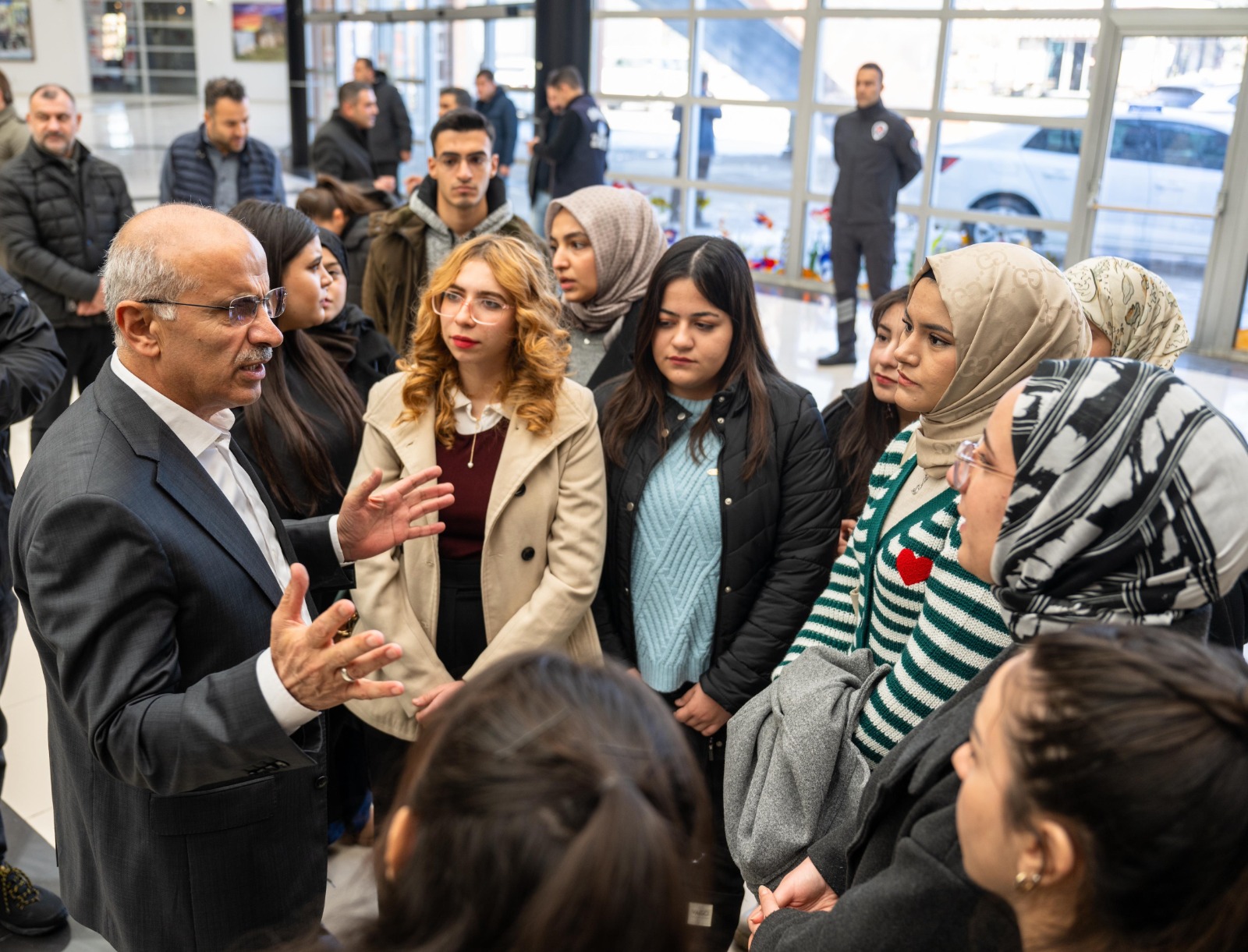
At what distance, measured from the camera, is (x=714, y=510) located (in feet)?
7.45

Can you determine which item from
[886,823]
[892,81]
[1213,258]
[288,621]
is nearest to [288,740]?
[288,621]

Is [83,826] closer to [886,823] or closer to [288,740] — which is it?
[288,740]

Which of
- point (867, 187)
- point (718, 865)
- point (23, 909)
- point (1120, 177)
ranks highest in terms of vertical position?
point (1120, 177)

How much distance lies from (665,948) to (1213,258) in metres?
8.33

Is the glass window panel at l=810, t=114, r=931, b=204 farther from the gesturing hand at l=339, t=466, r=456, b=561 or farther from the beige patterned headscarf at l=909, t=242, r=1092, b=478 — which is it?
the gesturing hand at l=339, t=466, r=456, b=561

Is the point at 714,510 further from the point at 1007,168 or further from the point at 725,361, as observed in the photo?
the point at 1007,168

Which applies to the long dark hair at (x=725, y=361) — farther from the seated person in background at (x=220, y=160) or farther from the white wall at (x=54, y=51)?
the white wall at (x=54, y=51)

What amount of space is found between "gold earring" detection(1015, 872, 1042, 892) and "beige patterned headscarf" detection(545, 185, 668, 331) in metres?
2.23

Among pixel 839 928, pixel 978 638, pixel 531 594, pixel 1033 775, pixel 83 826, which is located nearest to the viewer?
pixel 1033 775

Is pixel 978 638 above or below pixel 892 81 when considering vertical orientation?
below

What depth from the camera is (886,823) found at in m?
1.30

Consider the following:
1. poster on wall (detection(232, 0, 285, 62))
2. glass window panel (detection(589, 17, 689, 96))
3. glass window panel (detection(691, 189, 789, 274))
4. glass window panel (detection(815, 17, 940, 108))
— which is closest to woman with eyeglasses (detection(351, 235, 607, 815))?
glass window panel (detection(815, 17, 940, 108))

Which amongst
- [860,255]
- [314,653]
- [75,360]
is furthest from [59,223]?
[860,255]

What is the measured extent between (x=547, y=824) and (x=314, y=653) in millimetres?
676
